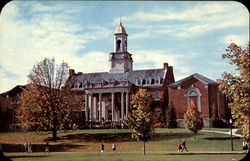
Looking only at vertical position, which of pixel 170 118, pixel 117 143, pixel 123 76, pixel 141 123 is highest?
pixel 123 76

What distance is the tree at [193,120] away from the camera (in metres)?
16.3

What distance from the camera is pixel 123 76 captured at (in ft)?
65.8

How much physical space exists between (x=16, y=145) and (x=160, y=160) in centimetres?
515

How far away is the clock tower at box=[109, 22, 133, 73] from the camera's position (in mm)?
13449

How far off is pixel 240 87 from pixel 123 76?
9.82 m

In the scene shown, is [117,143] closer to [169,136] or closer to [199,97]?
[169,136]

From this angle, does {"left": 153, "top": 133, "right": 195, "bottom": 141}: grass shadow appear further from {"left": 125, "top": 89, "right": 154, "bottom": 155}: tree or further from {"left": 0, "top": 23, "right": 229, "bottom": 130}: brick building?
{"left": 0, "top": 23, "right": 229, "bottom": 130}: brick building

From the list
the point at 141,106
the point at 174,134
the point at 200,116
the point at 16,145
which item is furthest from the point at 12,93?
the point at 200,116

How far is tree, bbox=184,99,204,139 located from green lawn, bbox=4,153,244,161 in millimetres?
2494

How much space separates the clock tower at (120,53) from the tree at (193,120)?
3.18 meters

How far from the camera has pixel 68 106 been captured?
54.6 ft

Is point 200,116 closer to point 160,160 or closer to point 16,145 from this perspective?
point 160,160

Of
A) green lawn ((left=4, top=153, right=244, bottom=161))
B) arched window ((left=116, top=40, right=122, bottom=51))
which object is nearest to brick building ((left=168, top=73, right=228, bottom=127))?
green lawn ((left=4, top=153, right=244, bottom=161))

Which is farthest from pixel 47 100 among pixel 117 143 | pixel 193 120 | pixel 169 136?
pixel 193 120
